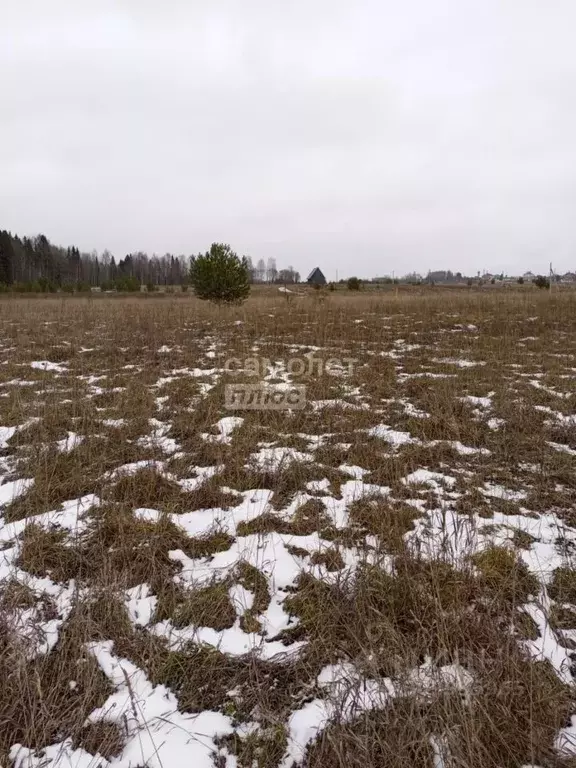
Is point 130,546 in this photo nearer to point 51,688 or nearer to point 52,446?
point 51,688

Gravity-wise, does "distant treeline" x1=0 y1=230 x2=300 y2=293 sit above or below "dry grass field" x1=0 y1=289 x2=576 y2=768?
above

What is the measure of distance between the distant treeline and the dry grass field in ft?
104

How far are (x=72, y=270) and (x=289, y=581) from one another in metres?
75.1

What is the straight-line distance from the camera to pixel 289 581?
2320 mm

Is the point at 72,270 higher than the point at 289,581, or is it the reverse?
the point at 72,270

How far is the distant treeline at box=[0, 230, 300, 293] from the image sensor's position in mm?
42438

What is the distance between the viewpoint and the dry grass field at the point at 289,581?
1534mm

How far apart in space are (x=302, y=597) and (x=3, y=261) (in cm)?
5751

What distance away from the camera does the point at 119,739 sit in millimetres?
1532

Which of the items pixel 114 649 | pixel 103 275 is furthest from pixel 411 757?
pixel 103 275

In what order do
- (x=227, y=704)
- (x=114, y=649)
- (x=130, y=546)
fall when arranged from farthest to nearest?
1. (x=130, y=546)
2. (x=114, y=649)
3. (x=227, y=704)

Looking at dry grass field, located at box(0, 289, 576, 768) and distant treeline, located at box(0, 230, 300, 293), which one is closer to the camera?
dry grass field, located at box(0, 289, 576, 768)

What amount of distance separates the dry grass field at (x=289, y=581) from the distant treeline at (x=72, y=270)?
3174 cm

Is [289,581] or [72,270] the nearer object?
[289,581]
